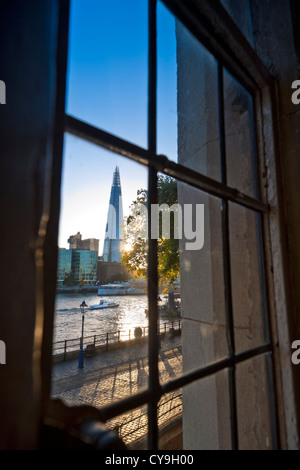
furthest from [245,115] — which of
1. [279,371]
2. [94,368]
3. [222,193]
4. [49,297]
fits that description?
[94,368]

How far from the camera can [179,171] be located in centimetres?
77

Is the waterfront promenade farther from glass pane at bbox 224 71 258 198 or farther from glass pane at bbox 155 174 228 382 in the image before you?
glass pane at bbox 224 71 258 198

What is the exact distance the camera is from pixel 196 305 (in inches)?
57.6

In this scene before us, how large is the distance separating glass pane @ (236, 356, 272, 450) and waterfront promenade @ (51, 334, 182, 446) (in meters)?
5.45

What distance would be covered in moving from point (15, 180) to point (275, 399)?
1173 millimetres

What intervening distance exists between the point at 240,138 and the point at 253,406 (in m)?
1.18

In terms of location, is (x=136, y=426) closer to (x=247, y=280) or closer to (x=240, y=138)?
(x=247, y=280)

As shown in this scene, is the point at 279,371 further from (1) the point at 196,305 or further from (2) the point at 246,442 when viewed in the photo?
(1) the point at 196,305

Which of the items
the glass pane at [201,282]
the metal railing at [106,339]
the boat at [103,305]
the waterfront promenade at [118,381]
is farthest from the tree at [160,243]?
the boat at [103,305]

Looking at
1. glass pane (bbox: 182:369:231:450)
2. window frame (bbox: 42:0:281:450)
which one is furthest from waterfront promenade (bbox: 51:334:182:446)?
window frame (bbox: 42:0:281:450)

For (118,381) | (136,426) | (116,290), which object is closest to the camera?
(136,426)

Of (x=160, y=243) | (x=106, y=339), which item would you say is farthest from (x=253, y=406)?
(x=106, y=339)

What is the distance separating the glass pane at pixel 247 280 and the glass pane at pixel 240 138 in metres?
0.13

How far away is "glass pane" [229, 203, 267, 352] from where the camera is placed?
1.12 meters
